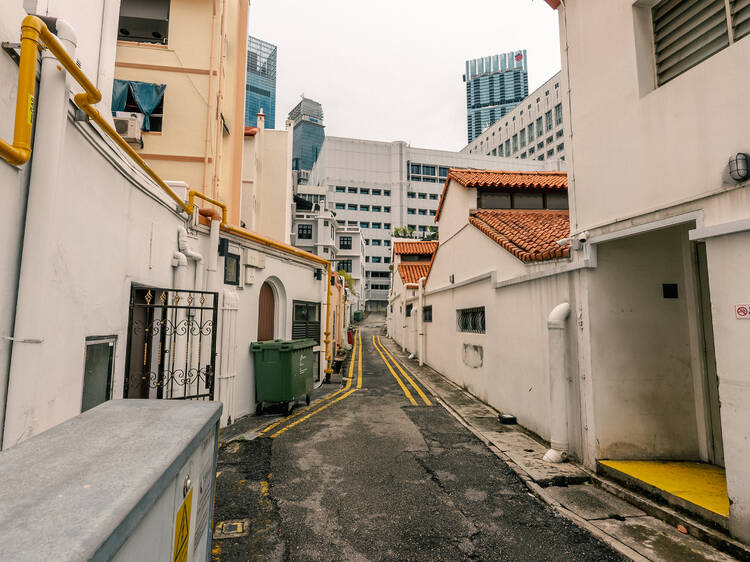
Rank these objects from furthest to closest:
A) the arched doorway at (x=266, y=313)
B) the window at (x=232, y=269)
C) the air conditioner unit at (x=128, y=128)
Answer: the arched doorway at (x=266, y=313), the window at (x=232, y=269), the air conditioner unit at (x=128, y=128)

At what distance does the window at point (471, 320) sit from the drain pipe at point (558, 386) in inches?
168

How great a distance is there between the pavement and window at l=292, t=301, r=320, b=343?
3.32m

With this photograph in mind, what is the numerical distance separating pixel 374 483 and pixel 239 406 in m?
4.22

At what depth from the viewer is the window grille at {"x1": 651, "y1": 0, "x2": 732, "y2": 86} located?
451cm

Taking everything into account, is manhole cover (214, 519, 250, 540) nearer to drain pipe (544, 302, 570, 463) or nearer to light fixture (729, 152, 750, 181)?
drain pipe (544, 302, 570, 463)

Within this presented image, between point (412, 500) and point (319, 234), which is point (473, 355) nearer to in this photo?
point (412, 500)

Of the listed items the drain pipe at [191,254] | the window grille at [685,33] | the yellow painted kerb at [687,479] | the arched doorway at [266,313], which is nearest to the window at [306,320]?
the arched doorway at [266,313]

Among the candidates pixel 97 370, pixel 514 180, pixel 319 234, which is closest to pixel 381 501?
pixel 97 370

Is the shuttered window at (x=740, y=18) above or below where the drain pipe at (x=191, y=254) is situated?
above

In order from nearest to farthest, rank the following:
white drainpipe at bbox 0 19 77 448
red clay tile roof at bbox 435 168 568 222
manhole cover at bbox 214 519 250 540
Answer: white drainpipe at bbox 0 19 77 448 → manhole cover at bbox 214 519 250 540 → red clay tile roof at bbox 435 168 568 222

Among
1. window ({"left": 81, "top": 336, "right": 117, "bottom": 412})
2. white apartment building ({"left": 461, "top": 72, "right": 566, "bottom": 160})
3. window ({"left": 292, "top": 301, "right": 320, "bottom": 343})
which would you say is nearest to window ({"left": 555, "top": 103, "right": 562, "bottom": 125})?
white apartment building ({"left": 461, "top": 72, "right": 566, "bottom": 160})

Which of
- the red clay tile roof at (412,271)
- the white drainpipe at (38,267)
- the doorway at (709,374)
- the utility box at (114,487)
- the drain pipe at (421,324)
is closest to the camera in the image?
Answer: the utility box at (114,487)

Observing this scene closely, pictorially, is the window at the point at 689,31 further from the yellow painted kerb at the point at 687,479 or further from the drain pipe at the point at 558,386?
the yellow painted kerb at the point at 687,479

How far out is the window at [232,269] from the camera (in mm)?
7985
